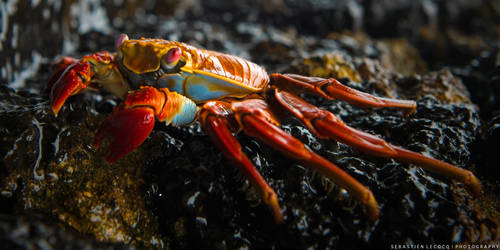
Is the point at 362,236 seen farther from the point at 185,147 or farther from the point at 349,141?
the point at 185,147

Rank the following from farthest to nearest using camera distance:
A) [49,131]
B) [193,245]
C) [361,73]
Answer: [361,73], [49,131], [193,245]

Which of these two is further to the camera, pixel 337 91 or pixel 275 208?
pixel 337 91

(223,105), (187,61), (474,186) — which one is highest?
(187,61)

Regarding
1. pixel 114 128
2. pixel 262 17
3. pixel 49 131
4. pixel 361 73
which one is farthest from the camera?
pixel 262 17

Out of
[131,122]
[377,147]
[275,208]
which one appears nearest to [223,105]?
[131,122]

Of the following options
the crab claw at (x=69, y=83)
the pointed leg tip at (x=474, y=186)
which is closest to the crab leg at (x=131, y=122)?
the crab claw at (x=69, y=83)

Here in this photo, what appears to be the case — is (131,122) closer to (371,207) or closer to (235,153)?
(235,153)

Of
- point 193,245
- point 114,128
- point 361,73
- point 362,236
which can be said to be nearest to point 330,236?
point 362,236

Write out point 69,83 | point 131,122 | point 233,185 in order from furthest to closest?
point 69,83
point 233,185
point 131,122
